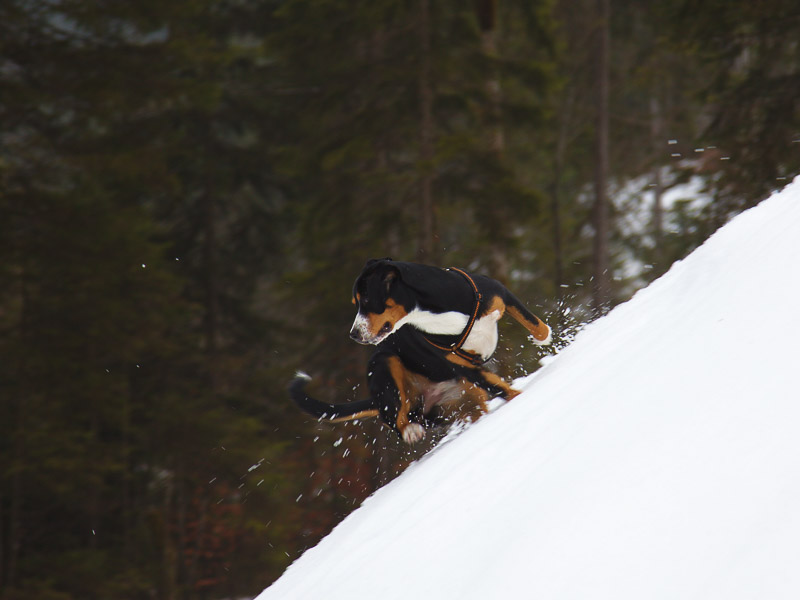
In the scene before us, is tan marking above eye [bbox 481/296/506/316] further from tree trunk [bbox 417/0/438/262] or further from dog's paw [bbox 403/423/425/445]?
tree trunk [bbox 417/0/438/262]

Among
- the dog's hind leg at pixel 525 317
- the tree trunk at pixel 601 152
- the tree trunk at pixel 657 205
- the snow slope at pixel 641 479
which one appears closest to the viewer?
the snow slope at pixel 641 479

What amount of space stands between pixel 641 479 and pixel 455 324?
2.51 meters

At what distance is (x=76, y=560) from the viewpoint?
1192 cm

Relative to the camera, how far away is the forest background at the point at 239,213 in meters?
11.0

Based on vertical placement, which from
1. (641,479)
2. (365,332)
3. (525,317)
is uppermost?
(641,479)

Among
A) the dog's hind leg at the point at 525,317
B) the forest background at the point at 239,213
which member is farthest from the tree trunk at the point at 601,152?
the dog's hind leg at the point at 525,317

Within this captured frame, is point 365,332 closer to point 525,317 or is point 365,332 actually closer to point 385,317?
point 385,317

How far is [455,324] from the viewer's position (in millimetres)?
4930

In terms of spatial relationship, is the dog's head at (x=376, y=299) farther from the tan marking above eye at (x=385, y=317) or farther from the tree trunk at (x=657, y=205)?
the tree trunk at (x=657, y=205)

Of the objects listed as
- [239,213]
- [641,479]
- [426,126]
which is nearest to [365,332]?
[641,479]

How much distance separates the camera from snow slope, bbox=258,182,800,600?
2.08m

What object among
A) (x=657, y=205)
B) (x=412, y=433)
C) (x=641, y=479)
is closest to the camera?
(x=641, y=479)

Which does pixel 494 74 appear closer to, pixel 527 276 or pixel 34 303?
pixel 527 276

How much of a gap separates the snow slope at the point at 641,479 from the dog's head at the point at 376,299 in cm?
89
